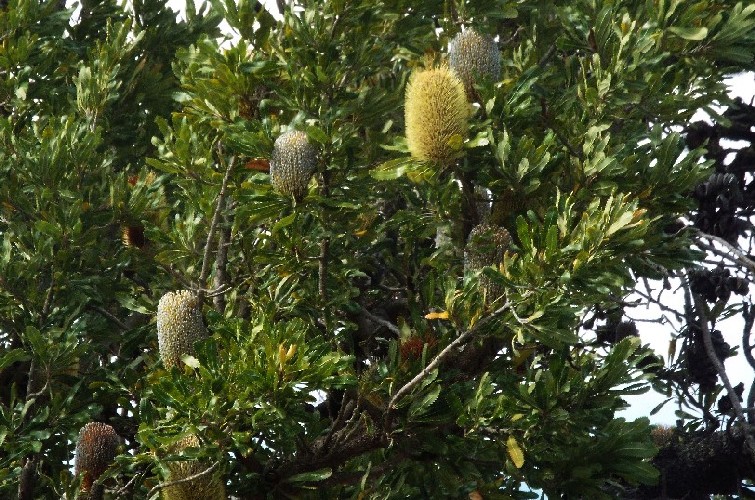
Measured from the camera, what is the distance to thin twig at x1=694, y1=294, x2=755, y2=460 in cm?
571

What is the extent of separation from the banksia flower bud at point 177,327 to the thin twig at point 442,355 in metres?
0.75

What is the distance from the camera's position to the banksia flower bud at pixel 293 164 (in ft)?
13.4

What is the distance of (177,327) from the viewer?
4012 millimetres

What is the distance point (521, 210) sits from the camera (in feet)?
14.7

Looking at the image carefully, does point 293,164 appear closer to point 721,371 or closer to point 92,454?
point 92,454

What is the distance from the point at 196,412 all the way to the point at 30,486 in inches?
59.0

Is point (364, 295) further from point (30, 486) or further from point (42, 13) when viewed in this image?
point (42, 13)

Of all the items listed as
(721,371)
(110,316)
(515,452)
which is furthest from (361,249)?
(721,371)

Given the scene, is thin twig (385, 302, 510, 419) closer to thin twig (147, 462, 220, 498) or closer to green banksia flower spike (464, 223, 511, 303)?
green banksia flower spike (464, 223, 511, 303)

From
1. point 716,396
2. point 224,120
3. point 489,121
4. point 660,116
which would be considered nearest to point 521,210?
point 489,121

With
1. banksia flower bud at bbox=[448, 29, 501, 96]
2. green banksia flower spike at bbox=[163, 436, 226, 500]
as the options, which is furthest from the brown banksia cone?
banksia flower bud at bbox=[448, 29, 501, 96]

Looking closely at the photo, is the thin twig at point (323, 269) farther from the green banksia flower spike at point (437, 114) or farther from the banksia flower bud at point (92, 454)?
the banksia flower bud at point (92, 454)

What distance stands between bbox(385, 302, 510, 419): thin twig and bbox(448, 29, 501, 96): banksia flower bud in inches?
34.2

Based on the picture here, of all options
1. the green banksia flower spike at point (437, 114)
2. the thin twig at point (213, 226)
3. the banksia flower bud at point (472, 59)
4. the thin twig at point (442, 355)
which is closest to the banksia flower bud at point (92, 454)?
the thin twig at point (213, 226)
